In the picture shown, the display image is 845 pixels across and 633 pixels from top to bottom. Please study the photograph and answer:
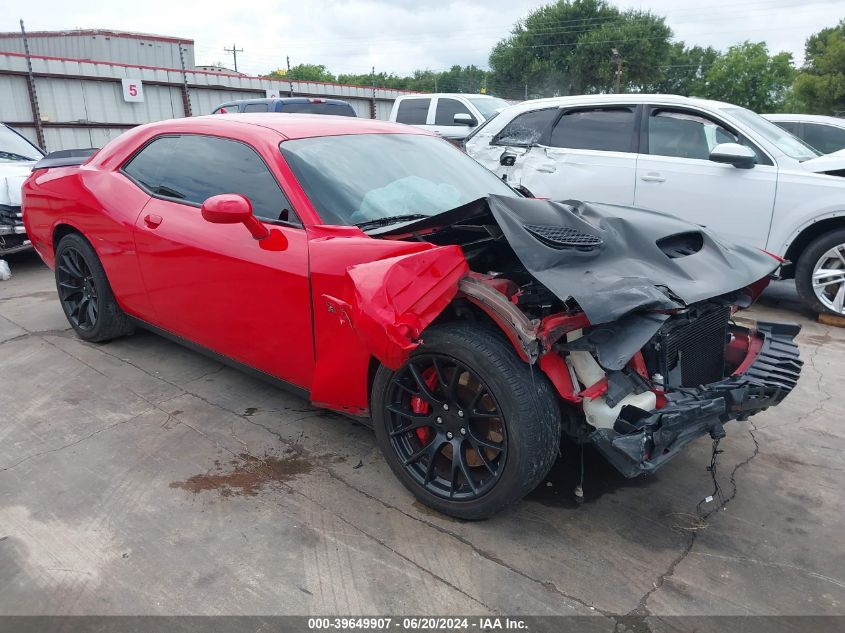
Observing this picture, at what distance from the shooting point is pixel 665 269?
266cm

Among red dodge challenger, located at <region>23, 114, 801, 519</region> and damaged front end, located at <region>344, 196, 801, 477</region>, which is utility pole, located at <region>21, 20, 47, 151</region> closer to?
red dodge challenger, located at <region>23, 114, 801, 519</region>

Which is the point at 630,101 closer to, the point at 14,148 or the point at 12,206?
the point at 12,206

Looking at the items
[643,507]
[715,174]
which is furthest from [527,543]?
[715,174]

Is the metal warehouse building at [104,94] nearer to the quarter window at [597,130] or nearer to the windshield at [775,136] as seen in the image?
the quarter window at [597,130]

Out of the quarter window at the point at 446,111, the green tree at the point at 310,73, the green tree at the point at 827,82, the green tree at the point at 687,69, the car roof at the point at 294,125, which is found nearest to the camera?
the car roof at the point at 294,125

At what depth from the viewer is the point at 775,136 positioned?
5734 millimetres

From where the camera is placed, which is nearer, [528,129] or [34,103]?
[528,129]

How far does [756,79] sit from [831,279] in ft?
166

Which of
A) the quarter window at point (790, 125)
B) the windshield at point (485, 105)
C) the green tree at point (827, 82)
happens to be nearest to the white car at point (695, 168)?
the quarter window at point (790, 125)

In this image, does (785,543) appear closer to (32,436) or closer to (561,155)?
(32,436)

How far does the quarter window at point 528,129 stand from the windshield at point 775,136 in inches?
68.4

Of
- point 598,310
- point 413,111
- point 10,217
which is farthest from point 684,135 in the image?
point 413,111

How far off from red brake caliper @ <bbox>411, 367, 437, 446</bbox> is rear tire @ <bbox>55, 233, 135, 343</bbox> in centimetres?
272

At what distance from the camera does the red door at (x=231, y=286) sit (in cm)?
297
